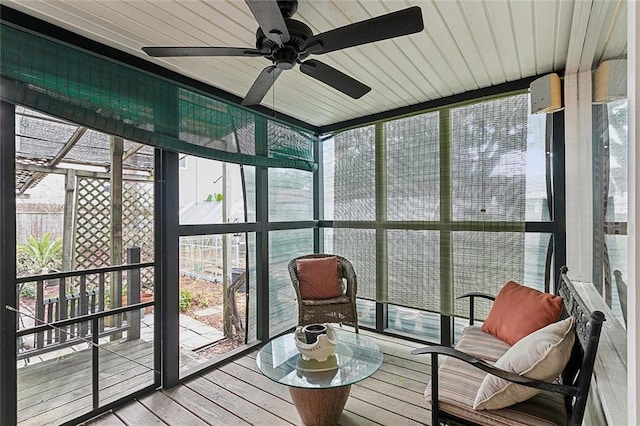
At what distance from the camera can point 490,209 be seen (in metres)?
2.91

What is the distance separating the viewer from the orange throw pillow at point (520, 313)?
6.10ft

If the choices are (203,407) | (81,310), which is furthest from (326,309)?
(81,310)

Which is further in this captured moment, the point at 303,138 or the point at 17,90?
the point at 303,138

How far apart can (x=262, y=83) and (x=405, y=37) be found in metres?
0.98

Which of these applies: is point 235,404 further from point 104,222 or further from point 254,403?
point 104,222

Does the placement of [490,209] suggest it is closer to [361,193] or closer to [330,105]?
[361,193]

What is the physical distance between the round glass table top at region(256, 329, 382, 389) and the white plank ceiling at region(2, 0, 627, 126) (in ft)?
6.55

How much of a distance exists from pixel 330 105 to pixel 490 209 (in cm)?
188

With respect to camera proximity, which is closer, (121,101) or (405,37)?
(405,37)

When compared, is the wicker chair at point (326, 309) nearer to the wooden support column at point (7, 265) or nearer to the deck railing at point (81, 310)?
the deck railing at point (81, 310)

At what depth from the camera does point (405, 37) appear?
206 centimetres

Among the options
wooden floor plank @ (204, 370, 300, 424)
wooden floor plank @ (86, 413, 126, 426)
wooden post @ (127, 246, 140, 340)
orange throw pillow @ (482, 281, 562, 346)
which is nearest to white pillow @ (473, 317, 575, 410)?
orange throw pillow @ (482, 281, 562, 346)

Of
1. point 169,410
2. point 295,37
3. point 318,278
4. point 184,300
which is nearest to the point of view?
point 295,37

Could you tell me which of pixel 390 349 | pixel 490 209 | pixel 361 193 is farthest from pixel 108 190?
pixel 490 209
